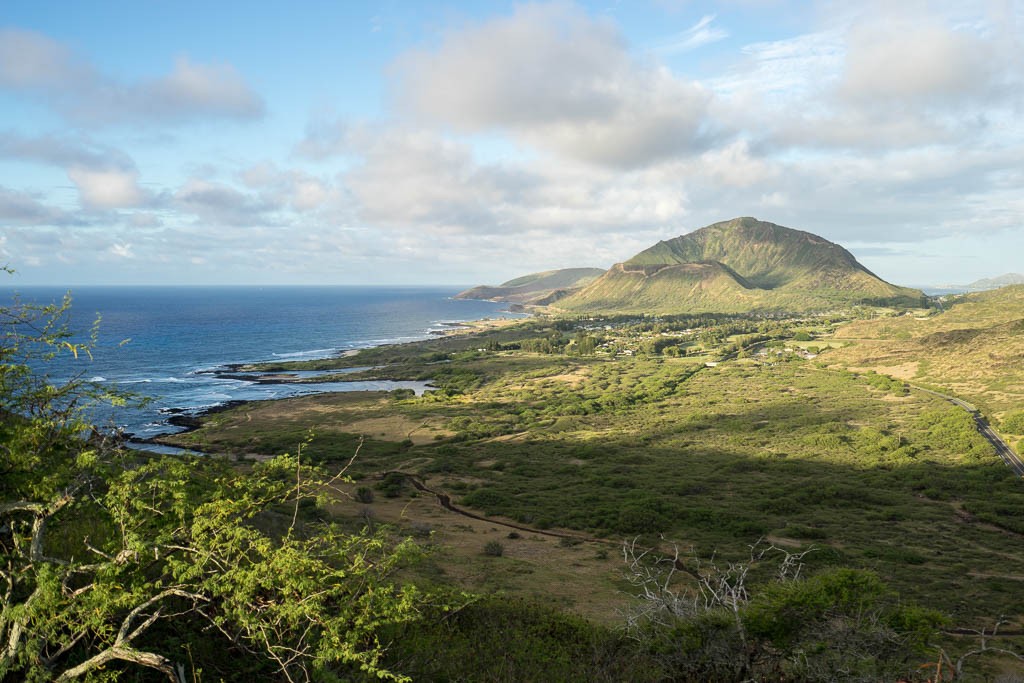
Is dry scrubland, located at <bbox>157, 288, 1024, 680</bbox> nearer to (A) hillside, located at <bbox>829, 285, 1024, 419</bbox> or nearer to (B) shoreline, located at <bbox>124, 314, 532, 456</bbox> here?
(A) hillside, located at <bbox>829, 285, 1024, 419</bbox>

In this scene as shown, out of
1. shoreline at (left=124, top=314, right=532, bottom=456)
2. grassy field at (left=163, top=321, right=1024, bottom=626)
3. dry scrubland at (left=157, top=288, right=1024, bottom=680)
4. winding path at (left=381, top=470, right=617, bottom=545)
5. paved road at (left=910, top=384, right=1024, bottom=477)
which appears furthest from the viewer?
shoreline at (left=124, top=314, right=532, bottom=456)

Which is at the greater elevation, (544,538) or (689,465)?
(544,538)

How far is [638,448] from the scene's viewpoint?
67000mm

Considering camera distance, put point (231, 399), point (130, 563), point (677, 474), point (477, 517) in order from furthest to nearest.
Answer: point (231, 399)
point (677, 474)
point (477, 517)
point (130, 563)

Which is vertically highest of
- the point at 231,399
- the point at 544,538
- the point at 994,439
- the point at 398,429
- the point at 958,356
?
the point at 958,356

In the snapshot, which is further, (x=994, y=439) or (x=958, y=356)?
(x=958, y=356)

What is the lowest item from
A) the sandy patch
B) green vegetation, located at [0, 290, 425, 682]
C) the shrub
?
the sandy patch

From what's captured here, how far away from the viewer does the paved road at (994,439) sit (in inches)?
2143

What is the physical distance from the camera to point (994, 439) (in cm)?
6494

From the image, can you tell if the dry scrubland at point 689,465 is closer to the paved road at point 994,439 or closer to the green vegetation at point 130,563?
the green vegetation at point 130,563

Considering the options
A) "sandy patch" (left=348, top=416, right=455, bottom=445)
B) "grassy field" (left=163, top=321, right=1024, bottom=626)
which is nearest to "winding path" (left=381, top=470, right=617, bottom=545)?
"grassy field" (left=163, top=321, right=1024, bottom=626)

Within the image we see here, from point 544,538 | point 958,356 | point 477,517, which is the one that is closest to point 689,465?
point 477,517

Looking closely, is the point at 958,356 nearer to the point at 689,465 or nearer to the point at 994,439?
the point at 994,439

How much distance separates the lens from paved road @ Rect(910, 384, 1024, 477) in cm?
5444
